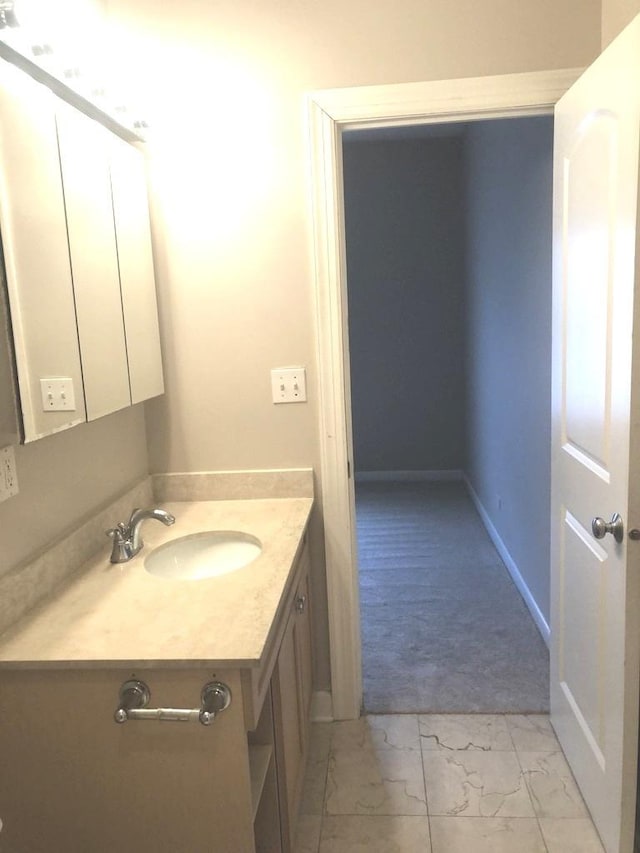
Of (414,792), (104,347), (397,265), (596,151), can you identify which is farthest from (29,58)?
(397,265)

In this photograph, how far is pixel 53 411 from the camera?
144 cm

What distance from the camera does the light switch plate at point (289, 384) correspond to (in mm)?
2109

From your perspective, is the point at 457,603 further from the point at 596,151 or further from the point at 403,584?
the point at 596,151

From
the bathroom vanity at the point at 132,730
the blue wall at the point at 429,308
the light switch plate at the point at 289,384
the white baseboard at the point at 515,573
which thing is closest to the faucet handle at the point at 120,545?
the bathroom vanity at the point at 132,730

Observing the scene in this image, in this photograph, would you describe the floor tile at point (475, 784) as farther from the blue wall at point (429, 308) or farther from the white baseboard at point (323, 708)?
the blue wall at point (429, 308)

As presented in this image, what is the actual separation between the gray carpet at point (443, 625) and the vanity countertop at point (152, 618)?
1.04 m

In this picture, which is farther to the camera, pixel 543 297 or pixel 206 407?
pixel 543 297

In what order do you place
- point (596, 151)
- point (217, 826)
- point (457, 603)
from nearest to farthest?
1. point (217, 826)
2. point (596, 151)
3. point (457, 603)

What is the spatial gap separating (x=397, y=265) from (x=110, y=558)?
403cm

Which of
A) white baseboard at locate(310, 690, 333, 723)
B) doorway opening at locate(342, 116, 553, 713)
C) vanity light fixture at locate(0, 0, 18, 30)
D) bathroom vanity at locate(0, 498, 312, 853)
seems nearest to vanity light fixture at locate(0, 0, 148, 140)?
vanity light fixture at locate(0, 0, 18, 30)

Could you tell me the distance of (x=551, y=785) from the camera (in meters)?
1.93

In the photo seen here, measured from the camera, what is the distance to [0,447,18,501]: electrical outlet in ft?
4.52

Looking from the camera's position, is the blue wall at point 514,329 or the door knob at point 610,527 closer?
the door knob at point 610,527

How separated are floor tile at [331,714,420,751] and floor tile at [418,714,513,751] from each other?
0.04 m
